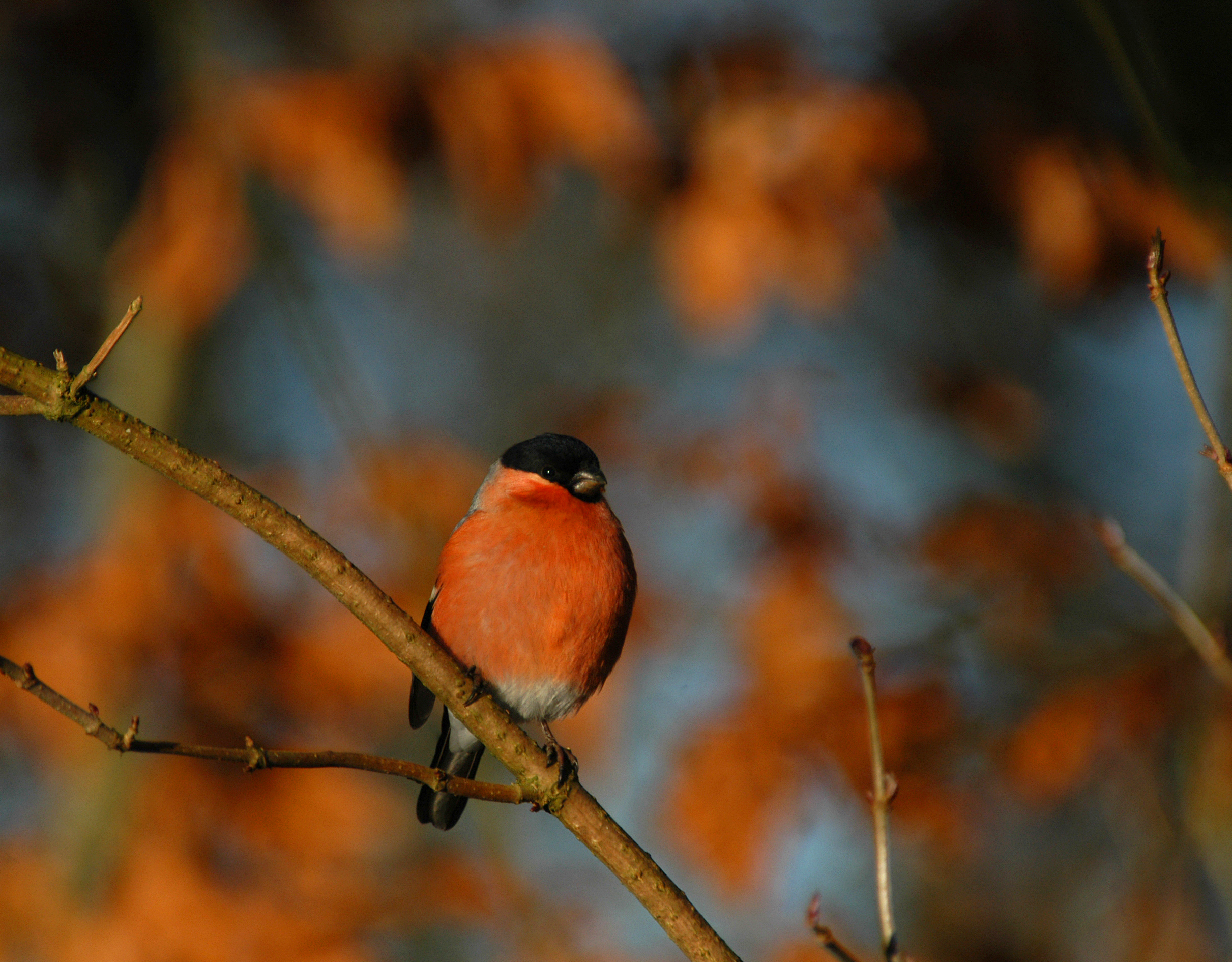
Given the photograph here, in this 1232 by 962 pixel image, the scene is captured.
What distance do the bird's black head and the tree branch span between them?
1242mm

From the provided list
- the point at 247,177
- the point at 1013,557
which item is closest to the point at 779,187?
the point at 1013,557

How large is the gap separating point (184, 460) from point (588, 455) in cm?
175

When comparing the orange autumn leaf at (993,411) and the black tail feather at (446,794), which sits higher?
the orange autumn leaf at (993,411)

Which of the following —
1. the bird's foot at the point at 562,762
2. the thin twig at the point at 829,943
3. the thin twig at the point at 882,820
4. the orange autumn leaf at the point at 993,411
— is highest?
the orange autumn leaf at the point at 993,411

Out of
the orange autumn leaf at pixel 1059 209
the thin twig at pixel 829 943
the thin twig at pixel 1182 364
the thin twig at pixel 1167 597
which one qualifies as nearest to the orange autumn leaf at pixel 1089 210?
the orange autumn leaf at pixel 1059 209

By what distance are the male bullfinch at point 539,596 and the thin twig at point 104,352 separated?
1.52 metres

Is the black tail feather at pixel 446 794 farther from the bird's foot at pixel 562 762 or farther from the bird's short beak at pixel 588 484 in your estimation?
the bird's short beak at pixel 588 484

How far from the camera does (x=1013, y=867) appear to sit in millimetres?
8320

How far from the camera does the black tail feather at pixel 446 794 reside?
3.50m

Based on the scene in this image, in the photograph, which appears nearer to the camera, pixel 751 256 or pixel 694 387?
pixel 751 256

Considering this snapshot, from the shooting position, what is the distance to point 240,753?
6.00 ft

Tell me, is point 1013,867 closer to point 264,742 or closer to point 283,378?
point 264,742

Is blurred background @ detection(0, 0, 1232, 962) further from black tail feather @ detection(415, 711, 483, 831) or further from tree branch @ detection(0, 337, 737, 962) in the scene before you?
tree branch @ detection(0, 337, 737, 962)

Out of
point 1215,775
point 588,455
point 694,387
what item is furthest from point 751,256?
point 694,387
